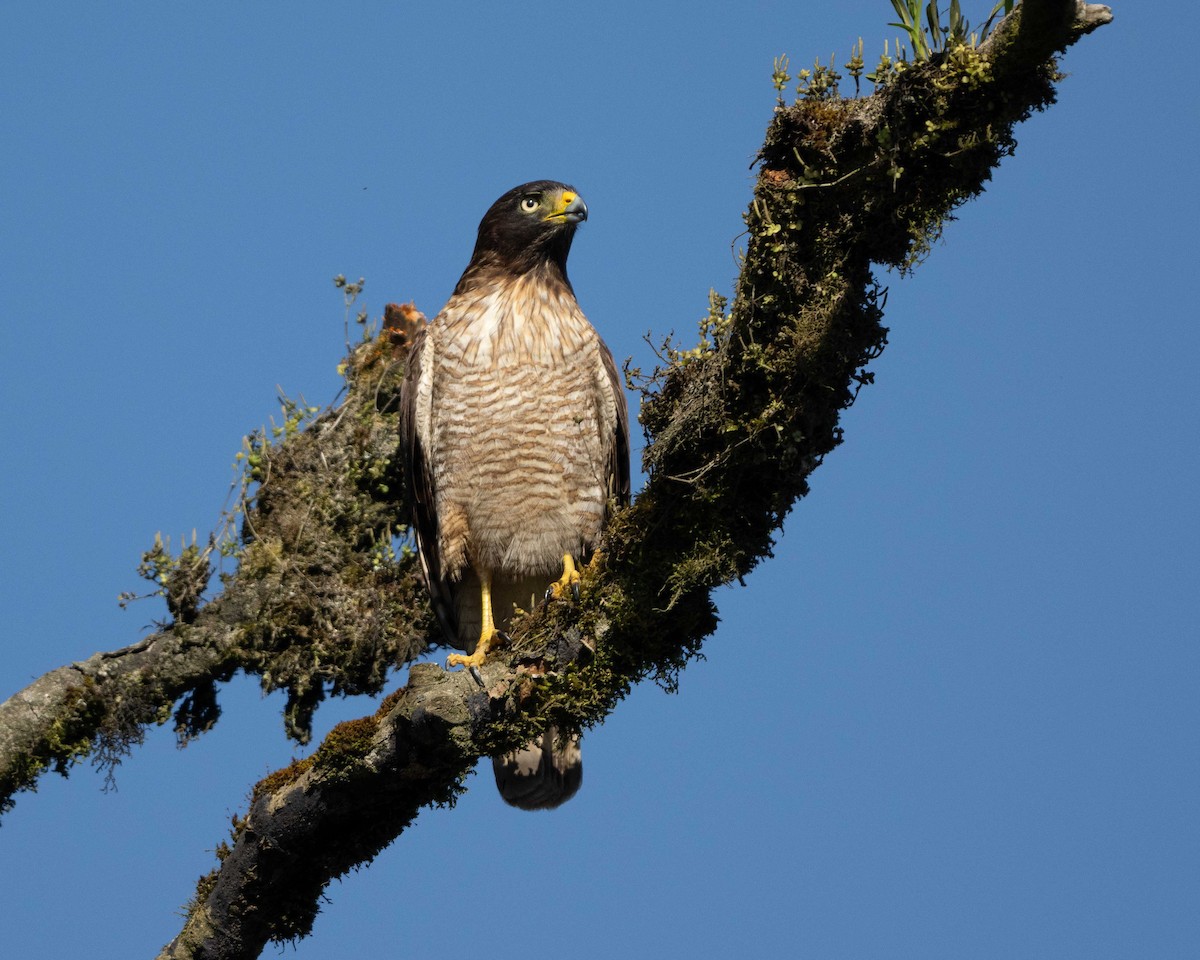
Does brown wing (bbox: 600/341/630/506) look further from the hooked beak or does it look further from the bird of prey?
the hooked beak

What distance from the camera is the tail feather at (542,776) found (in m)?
7.40

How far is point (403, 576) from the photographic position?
9016 mm

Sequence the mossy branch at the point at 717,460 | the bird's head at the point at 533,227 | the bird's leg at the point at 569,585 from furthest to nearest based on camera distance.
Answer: the bird's head at the point at 533,227 < the bird's leg at the point at 569,585 < the mossy branch at the point at 717,460

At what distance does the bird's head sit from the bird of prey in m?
0.14

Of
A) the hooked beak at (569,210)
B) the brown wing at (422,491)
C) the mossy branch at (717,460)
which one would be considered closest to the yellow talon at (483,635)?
the brown wing at (422,491)

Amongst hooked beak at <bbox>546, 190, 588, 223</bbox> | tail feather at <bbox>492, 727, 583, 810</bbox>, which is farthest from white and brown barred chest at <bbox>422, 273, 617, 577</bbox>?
tail feather at <bbox>492, 727, 583, 810</bbox>

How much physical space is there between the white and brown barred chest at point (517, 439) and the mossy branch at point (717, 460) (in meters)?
1.39

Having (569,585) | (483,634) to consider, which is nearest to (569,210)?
(483,634)

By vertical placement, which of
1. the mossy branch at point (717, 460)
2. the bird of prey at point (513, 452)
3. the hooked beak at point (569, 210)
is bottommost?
the mossy branch at point (717, 460)

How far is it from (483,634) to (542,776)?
104 cm

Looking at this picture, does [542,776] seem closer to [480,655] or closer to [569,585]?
[480,655]

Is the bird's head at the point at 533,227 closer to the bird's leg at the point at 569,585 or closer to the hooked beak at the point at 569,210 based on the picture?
the hooked beak at the point at 569,210

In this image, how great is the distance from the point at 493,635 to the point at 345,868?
1.36 m

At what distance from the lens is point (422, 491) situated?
298 inches
